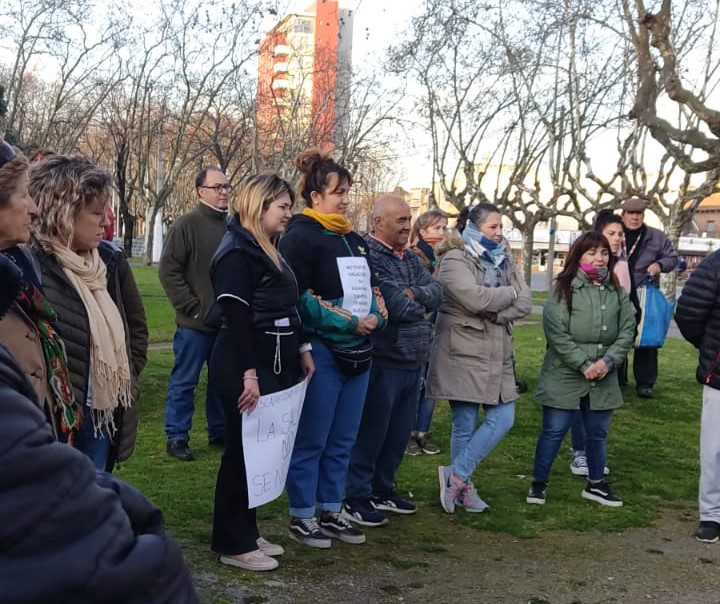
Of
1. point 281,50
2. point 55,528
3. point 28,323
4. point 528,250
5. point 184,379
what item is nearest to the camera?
point 55,528

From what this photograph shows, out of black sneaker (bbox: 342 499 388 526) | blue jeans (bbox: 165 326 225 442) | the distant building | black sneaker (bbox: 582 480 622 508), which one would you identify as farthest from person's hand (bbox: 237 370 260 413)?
the distant building

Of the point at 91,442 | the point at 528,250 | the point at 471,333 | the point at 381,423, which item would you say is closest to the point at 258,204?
the point at 91,442

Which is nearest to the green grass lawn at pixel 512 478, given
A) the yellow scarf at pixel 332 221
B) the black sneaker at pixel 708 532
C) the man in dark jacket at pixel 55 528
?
the black sneaker at pixel 708 532

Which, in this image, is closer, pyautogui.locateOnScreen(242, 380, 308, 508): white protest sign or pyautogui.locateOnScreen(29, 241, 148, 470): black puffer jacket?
pyautogui.locateOnScreen(29, 241, 148, 470): black puffer jacket

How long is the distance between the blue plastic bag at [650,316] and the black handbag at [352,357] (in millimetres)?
5209

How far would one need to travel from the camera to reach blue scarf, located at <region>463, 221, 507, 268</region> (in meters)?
5.78

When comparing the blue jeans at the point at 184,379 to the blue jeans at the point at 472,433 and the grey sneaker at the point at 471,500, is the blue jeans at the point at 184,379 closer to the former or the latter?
the blue jeans at the point at 472,433

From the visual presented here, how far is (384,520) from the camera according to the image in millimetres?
5426

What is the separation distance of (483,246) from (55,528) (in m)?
4.70

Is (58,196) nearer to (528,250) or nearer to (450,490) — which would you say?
(450,490)

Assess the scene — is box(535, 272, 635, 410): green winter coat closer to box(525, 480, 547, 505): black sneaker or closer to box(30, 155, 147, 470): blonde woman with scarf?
box(525, 480, 547, 505): black sneaker

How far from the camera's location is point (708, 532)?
5.42m

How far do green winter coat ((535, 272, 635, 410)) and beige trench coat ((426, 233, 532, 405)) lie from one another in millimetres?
317

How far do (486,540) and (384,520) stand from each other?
618 millimetres
